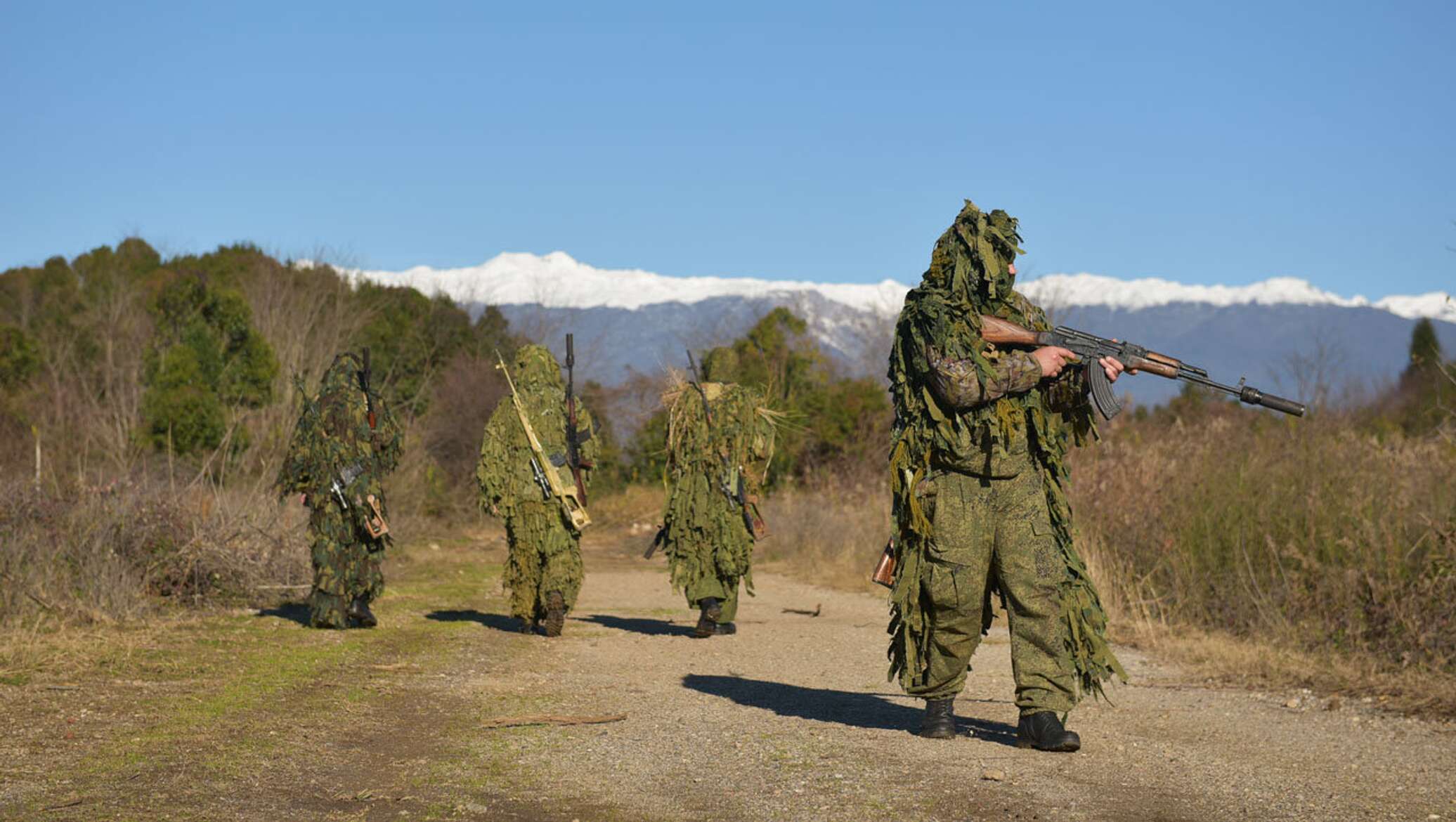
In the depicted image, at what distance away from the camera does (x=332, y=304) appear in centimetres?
3356

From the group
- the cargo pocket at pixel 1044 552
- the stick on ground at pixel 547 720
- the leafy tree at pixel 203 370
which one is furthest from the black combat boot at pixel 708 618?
the leafy tree at pixel 203 370

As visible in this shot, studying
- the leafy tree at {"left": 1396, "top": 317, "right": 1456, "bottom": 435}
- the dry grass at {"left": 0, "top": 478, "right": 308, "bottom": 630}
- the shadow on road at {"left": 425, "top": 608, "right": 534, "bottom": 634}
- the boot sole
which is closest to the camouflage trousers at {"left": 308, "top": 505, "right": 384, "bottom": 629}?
the shadow on road at {"left": 425, "top": 608, "right": 534, "bottom": 634}

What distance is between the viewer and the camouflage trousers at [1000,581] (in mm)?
7316

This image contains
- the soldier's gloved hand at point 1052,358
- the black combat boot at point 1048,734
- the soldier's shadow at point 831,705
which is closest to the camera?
the black combat boot at point 1048,734

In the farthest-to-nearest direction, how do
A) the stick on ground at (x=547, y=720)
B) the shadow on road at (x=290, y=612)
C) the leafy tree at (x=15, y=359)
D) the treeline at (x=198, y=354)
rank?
the leafy tree at (x=15, y=359) < the treeline at (x=198, y=354) < the shadow on road at (x=290, y=612) < the stick on ground at (x=547, y=720)

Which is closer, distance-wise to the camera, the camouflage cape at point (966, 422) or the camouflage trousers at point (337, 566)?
the camouflage cape at point (966, 422)

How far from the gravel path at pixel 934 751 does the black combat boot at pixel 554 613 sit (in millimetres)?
1005

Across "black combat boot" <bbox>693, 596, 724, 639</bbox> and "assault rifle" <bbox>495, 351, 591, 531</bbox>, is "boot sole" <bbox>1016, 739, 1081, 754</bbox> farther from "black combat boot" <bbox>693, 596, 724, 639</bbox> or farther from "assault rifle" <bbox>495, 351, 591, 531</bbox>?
"assault rifle" <bbox>495, 351, 591, 531</bbox>

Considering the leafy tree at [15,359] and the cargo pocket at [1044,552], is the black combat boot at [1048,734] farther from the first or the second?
the leafy tree at [15,359]

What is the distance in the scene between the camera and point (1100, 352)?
7.53 metres

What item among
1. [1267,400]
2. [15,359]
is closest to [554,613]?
[1267,400]

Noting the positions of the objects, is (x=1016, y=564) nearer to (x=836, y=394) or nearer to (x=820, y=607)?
(x=820, y=607)

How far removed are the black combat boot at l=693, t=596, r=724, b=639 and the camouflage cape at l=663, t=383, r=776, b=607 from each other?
0.49 ft

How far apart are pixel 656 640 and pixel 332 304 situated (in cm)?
2292
